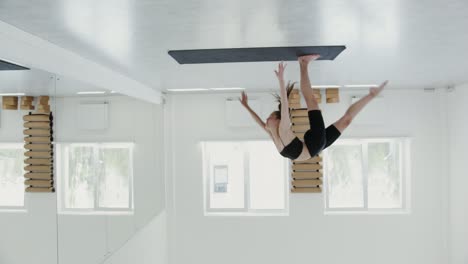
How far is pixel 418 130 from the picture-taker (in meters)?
6.57

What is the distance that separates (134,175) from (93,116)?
1.43 meters

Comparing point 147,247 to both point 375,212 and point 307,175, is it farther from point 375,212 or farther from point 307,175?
point 375,212

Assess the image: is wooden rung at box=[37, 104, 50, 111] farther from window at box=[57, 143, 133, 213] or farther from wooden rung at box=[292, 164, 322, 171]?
wooden rung at box=[292, 164, 322, 171]

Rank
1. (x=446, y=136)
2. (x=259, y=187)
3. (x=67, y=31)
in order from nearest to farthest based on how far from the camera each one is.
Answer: (x=67, y=31), (x=446, y=136), (x=259, y=187)

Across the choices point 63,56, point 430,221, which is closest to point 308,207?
point 430,221

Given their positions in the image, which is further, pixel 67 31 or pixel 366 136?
pixel 366 136

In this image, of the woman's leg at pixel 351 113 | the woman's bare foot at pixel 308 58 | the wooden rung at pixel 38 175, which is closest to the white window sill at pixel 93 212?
the wooden rung at pixel 38 175

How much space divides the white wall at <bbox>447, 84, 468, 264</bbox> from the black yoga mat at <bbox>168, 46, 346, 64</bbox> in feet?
12.5

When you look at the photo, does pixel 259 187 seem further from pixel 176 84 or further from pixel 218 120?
pixel 176 84

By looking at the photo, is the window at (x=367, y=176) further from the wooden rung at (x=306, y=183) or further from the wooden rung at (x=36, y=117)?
the wooden rung at (x=36, y=117)

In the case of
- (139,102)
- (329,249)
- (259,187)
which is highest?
(139,102)

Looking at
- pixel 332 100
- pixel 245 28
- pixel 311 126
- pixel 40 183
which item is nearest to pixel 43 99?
pixel 40 183

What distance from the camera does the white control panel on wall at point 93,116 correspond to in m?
3.64

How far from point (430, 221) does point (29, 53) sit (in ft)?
21.8
